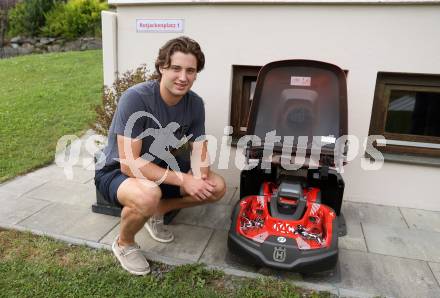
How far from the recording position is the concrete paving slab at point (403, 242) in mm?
3104

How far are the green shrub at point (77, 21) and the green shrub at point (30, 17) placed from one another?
0.76m

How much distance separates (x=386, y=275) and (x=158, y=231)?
1814 mm

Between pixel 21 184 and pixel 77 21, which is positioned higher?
pixel 77 21

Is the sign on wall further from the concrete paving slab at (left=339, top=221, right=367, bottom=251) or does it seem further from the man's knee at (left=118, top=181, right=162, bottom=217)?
the concrete paving slab at (left=339, top=221, right=367, bottom=251)

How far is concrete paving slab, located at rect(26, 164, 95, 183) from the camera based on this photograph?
4.34 metres

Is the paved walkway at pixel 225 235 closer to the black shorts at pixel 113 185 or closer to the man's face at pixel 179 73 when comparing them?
the black shorts at pixel 113 185

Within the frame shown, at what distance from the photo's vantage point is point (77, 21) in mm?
13391

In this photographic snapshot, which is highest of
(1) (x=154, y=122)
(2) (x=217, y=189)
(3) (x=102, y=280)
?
(1) (x=154, y=122)

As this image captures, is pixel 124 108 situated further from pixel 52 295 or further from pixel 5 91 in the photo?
pixel 5 91

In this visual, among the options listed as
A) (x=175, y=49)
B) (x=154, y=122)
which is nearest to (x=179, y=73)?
(x=175, y=49)

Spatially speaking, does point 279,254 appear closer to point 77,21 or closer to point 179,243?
point 179,243

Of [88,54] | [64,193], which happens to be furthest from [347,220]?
[88,54]

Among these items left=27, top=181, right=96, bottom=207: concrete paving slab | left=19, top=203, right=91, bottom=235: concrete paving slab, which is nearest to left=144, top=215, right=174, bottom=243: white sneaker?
left=19, top=203, right=91, bottom=235: concrete paving slab

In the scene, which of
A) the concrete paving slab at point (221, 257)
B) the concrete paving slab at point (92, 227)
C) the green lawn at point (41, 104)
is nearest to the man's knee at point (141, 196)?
the concrete paving slab at point (221, 257)
